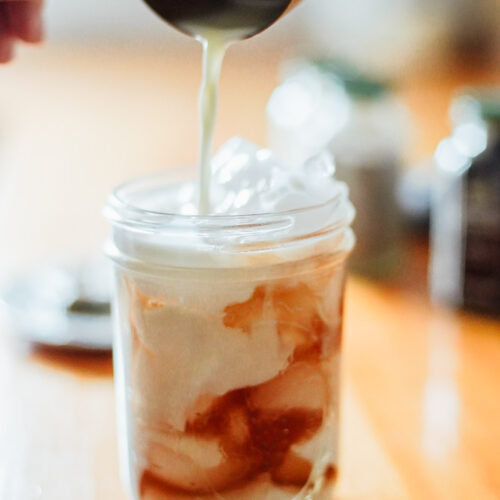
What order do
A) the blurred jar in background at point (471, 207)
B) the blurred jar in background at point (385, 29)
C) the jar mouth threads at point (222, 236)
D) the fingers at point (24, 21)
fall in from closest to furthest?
the jar mouth threads at point (222, 236) → the fingers at point (24, 21) → the blurred jar in background at point (471, 207) → the blurred jar in background at point (385, 29)

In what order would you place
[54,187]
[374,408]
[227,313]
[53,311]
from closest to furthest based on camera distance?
[227,313]
[374,408]
[53,311]
[54,187]

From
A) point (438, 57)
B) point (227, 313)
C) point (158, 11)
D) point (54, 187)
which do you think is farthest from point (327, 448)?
point (438, 57)

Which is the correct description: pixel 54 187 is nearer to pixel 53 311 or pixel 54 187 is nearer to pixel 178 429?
pixel 53 311

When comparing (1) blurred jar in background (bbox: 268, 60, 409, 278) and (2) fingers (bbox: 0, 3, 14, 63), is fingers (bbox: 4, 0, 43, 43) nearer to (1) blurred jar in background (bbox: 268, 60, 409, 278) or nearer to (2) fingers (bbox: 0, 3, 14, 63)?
(2) fingers (bbox: 0, 3, 14, 63)

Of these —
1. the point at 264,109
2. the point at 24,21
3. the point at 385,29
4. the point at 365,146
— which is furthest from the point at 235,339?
the point at 385,29

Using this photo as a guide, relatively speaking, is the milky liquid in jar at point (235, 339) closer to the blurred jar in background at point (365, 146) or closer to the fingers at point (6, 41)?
the fingers at point (6, 41)

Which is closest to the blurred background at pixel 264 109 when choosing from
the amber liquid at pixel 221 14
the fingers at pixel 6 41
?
the fingers at pixel 6 41

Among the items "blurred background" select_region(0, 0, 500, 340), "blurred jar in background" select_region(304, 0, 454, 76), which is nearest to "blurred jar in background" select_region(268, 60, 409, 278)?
"blurred background" select_region(0, 0, 500, 340)
